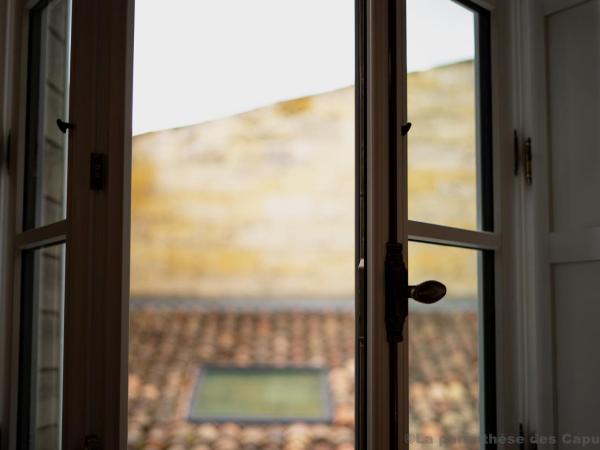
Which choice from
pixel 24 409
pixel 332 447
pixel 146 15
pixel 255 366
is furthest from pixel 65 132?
pixel 255 366

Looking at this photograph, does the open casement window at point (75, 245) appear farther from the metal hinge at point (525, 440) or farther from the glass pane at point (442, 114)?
the metal hinge at point (525, 440)

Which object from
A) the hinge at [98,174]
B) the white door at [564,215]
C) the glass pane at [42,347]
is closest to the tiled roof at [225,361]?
the glass pane at [42,347]

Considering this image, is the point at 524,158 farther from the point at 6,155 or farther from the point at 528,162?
the point at 6,155

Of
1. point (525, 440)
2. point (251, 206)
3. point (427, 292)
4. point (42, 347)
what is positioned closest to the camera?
point (427, 292)

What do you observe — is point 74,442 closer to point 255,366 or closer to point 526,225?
point 526,225

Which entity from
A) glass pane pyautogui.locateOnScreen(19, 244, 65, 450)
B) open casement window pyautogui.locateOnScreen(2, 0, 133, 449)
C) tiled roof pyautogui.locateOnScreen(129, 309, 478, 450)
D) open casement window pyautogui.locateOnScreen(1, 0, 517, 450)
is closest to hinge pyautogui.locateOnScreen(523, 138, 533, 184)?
open casement window pyautogui.locateOnScreen(1, 0, 517, 450)

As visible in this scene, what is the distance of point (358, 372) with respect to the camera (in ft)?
3.80

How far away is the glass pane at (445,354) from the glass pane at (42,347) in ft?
2.00

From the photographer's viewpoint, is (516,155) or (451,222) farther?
(516,155)

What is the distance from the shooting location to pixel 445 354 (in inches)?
53.6

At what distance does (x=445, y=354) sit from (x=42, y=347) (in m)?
0.75

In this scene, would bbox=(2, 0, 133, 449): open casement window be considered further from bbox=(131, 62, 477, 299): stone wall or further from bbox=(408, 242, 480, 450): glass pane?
bbox=(131, 62, 477, 299): stone wall

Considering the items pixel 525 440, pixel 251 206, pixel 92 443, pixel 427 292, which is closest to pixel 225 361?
pixel 251 206

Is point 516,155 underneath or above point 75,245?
above
